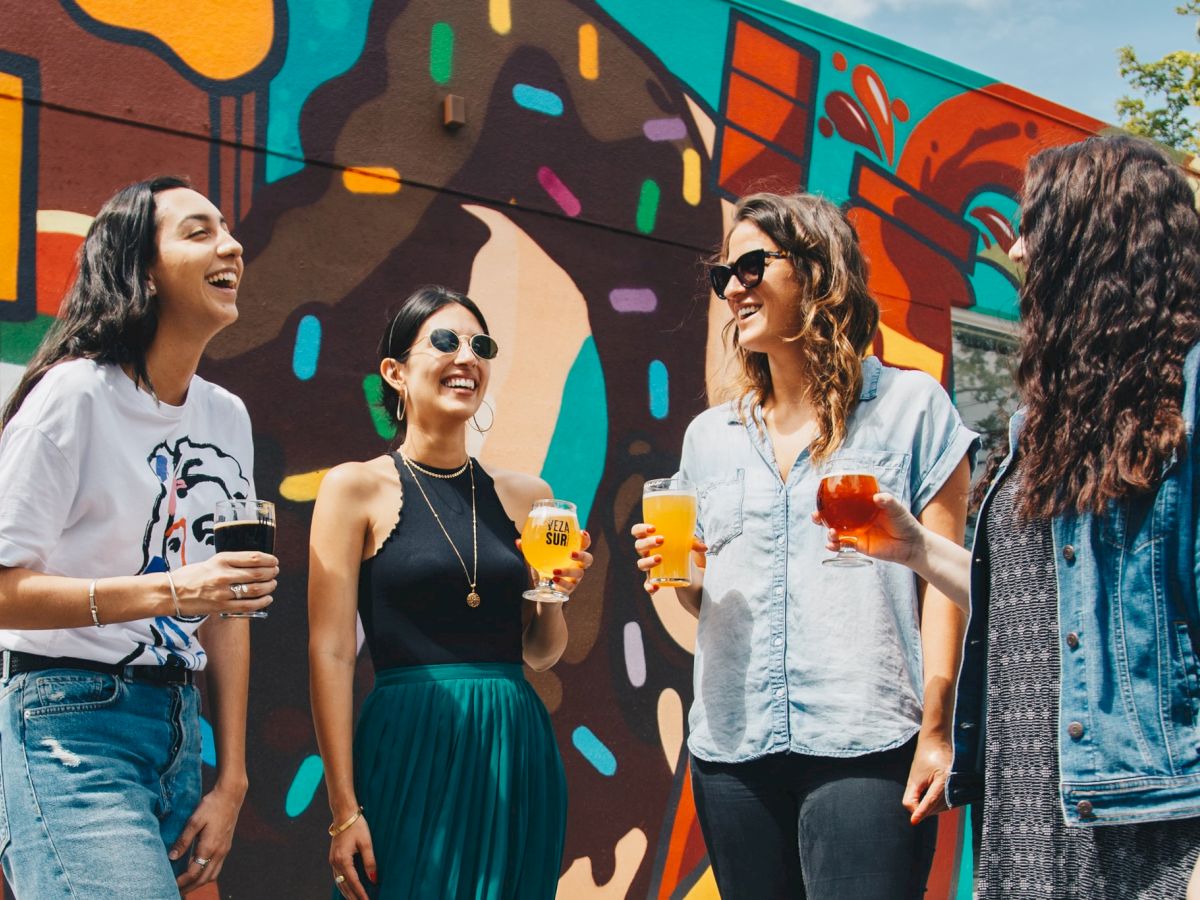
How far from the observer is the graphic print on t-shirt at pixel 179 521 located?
2449 millimetres

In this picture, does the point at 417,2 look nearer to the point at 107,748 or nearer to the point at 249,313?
the point at 249,313

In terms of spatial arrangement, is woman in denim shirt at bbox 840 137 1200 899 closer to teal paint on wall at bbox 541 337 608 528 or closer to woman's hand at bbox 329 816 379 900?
woman's hand at bbox 329 816 379 900

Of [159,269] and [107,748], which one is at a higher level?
→ [159,269]

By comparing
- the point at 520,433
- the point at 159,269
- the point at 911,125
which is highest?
the point at 911,125

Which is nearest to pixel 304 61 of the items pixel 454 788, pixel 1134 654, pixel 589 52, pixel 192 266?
pixel 589 52

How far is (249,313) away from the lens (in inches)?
162

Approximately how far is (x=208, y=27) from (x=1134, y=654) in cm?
370

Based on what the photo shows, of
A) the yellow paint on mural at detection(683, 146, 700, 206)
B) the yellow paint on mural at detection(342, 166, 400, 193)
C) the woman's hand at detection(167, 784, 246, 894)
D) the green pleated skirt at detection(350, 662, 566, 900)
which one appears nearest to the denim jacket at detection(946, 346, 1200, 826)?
the green pleated skirt at detection(350, 662, 566, 900)

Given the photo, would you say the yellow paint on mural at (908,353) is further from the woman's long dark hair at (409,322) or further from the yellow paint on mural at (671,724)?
the woman's long dark hair at (409,322)

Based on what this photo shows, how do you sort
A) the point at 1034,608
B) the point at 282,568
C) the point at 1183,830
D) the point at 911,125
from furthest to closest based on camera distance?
the point at 911,125, the point at 282,568, the point at 1034,608, the point at 1183,830

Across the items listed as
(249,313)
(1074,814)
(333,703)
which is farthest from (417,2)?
(1074,814)

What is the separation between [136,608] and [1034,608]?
1642 millimetres

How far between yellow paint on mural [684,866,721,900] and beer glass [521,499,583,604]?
94.7 inches

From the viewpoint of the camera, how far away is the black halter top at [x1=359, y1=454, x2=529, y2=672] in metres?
2.81
